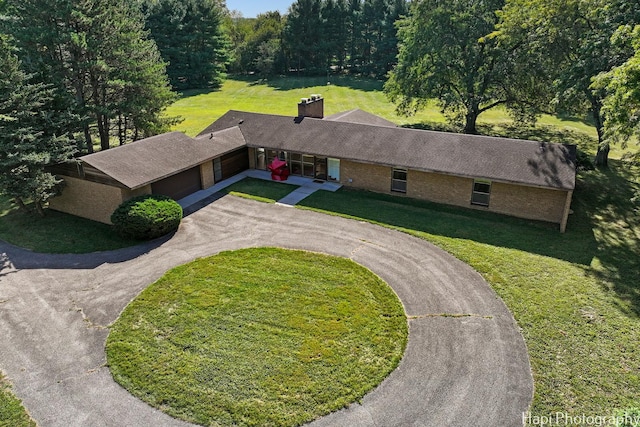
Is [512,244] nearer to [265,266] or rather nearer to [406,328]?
[406,328]

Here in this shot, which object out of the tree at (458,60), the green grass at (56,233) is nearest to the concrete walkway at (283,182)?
the green grass at (56,233)

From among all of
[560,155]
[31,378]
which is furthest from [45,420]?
[560,155]

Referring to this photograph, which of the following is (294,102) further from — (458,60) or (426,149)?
(426,149)

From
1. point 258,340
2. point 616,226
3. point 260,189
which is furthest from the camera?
point 260,189

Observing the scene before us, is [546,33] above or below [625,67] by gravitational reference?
above

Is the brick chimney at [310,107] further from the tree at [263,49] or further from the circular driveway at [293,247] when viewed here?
the tree at [263,49]

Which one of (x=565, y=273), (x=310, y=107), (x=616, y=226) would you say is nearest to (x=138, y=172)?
(x=310, y=107)
